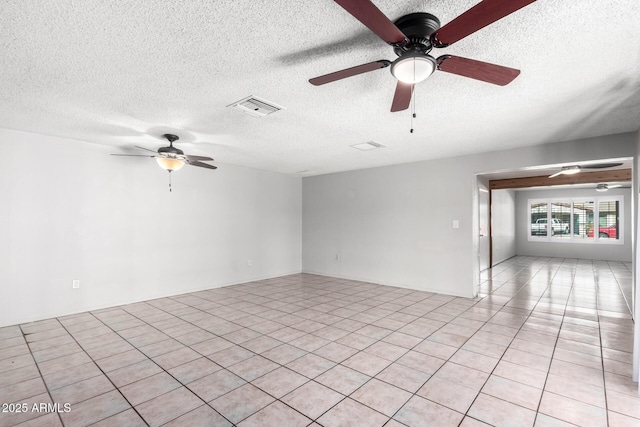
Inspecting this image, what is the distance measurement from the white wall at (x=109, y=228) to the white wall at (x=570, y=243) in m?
9.97

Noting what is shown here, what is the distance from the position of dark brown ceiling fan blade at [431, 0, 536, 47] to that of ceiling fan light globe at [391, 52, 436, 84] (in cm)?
10

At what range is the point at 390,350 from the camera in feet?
10.1

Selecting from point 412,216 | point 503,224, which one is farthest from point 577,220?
point 412,216

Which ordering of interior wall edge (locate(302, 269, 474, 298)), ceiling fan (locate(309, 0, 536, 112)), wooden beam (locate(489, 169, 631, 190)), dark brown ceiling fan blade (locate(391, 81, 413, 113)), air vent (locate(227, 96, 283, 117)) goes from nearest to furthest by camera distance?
ceiling fan (locate(309, 0, 536, 112))
dark brown ceiling fan blade (locate(391, 81, 413, 113))
air vent (locate(227, 96, 283, 117))
interior wall edge (locate(302, 269, 474, 298))
wooden beam (locate(489, 169, 631, 190))

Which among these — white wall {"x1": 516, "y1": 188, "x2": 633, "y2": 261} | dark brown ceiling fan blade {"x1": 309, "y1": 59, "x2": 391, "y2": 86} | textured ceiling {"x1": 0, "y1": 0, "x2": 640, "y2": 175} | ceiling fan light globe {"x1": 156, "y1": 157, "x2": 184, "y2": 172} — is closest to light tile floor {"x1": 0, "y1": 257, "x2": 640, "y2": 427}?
ceiling fan light globe {"x1": 156, "y1": 157, "x2": 184, "y2": 172}

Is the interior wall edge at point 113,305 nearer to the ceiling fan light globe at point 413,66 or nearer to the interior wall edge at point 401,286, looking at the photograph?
the interior wall edge at point 401,286

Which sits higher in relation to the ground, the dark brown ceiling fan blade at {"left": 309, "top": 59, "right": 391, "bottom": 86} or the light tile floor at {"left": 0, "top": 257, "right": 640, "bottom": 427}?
the dark brown ceiling fan blade at {"left": 309, "top": 59, "right": 391, "bottom": 86}

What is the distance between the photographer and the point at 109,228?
467 cm

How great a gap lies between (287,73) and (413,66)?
3.51 feet

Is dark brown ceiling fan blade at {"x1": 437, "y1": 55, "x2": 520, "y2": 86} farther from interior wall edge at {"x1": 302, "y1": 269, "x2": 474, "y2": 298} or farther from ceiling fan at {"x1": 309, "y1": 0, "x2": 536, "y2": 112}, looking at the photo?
interior wall edge at {"x1": 302, "y1": 269, "x2": 474, "y2": 298}

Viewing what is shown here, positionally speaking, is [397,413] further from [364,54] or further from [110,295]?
[110,295]

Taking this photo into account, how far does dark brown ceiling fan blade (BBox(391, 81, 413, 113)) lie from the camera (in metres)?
2.01

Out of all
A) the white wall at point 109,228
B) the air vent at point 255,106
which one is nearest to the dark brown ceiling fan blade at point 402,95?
the air vent at point 255,106

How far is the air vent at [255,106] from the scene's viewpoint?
2918 millimetres
